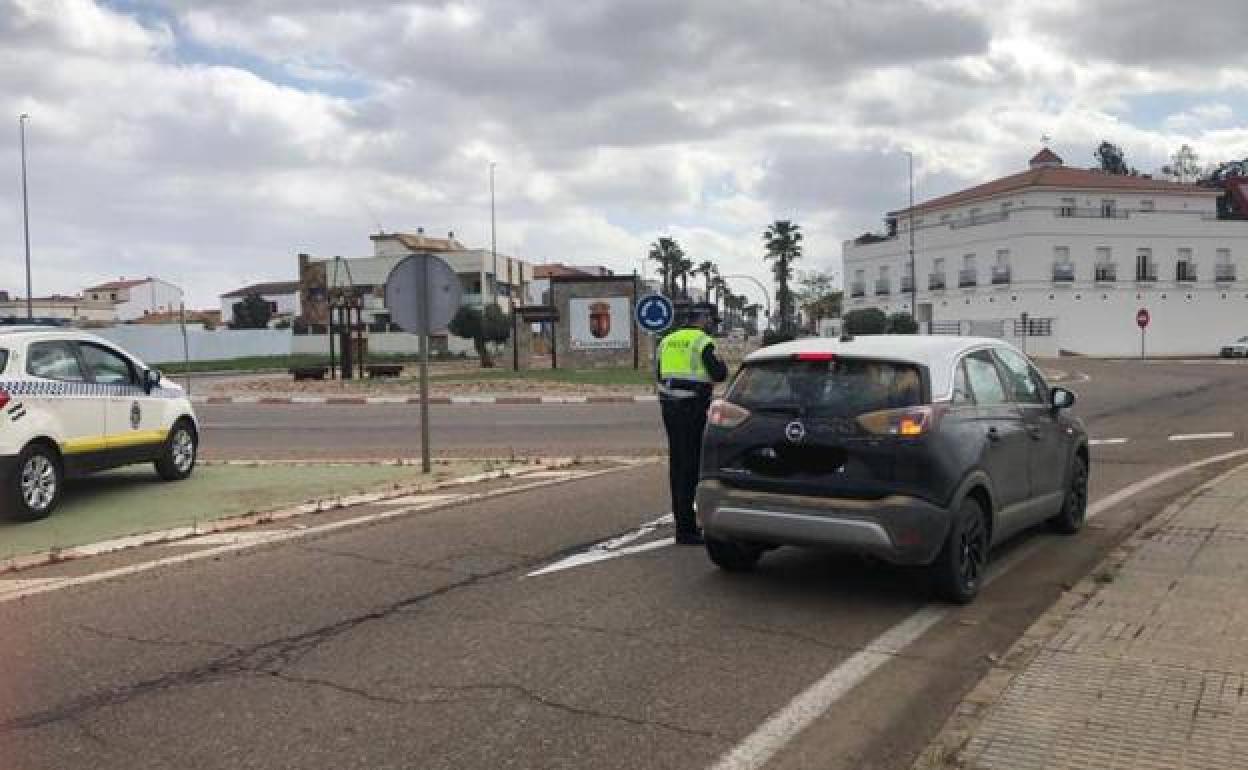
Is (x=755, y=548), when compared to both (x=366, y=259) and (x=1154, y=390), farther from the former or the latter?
(x=366, y=259)

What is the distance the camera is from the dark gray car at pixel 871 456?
19.1 feet

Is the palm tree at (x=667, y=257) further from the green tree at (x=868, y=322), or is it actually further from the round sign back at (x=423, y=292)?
the round sign back at (x=423, y=292)

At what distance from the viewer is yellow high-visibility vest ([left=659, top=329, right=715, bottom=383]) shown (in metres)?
7.78

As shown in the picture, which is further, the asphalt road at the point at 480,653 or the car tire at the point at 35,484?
the car tire at the point at 35,484

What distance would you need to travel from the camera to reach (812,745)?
412 cm

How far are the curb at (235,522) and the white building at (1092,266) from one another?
6074cm

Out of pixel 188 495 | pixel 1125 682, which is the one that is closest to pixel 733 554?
pixel 1125 682

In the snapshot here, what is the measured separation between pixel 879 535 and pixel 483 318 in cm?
4313

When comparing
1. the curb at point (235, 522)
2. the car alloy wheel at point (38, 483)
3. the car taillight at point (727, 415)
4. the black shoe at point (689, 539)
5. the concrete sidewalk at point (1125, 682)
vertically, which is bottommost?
the concrete sidewalk at point (1125, 682)

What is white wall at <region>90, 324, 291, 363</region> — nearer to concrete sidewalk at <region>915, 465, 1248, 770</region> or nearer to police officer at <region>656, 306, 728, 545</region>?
police officer at <region>656, 306, 728, 545</region>

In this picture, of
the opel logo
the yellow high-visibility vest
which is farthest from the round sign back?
the opel logo

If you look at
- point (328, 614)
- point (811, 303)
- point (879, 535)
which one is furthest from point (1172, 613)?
point (811, 303)

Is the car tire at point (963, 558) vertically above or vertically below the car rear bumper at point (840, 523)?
below

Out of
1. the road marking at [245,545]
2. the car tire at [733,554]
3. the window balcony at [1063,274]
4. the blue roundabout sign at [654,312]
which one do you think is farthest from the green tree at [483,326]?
the car tire at [733,554]
